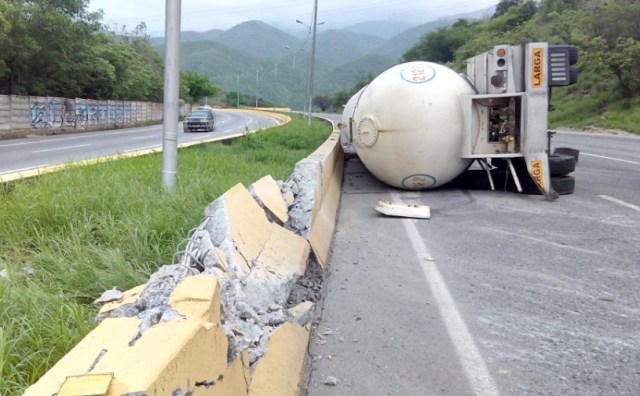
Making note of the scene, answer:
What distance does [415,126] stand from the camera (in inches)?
379

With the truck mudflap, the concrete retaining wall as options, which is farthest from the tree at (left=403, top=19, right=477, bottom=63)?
the truck mudflap

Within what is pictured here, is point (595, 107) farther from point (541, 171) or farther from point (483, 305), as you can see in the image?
point (483, 305)

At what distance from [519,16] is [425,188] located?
225 ft

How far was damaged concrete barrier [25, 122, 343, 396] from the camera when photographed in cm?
204

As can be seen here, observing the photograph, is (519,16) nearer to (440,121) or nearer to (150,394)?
(440,121)

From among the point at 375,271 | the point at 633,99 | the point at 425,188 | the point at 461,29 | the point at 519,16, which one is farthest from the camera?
the point at 461,29

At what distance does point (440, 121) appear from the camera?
9617 mm

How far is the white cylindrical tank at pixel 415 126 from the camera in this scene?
9.63 m

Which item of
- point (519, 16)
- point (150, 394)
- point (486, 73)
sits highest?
point (519, 16)

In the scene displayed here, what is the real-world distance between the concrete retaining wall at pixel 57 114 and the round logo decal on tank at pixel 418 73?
2369 centimetres

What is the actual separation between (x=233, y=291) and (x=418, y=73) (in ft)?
24.7

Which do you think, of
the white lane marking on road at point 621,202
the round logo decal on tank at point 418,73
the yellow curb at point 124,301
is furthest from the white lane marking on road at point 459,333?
the round logo decal on tank at point 418,73

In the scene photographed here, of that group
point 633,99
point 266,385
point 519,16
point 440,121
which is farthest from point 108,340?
point 519,16

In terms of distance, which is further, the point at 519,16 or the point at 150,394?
the point at 519,16
